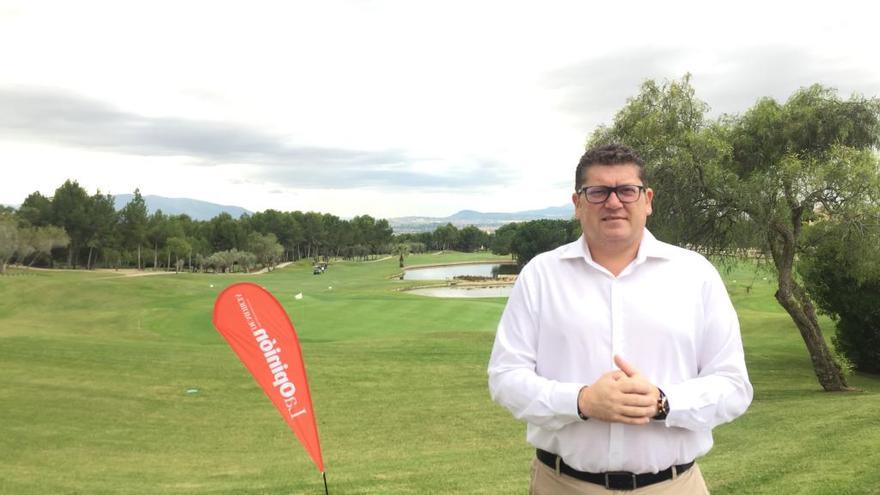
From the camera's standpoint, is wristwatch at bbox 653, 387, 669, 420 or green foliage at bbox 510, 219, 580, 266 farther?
green foliage at bbox 510, 219, 580, 266

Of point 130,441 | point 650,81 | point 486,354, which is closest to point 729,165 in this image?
point 650,81

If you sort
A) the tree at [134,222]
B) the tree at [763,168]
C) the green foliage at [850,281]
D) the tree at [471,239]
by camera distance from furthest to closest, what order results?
the tree at [471,239], the tree at [134,222], the green foliage at [850,281], the tree at [763,168]

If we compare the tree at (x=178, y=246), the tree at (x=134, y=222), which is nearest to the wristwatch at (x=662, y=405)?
the tree at (x=178, y=246)

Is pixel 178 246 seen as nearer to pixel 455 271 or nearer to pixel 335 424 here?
pixel 455 271

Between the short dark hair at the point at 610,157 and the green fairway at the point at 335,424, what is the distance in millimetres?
5075

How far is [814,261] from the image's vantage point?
17453mm

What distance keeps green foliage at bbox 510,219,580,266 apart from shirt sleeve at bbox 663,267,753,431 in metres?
99.8

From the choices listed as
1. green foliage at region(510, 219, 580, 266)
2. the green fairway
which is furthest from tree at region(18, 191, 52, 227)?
green foliage at region(510, 219, 580, 266)

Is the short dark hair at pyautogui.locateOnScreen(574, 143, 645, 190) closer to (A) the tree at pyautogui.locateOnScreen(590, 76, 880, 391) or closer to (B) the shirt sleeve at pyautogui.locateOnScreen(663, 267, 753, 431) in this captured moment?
(B) the shirt sleeve at pyautogui.locateOnScreen(663, 267, 753, 431)

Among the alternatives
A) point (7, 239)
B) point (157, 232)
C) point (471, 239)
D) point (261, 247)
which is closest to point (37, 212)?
point (157, 232)

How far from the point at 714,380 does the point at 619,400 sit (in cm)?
51

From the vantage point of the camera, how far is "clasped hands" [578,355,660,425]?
244 centimetres

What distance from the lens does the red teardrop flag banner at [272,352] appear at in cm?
687

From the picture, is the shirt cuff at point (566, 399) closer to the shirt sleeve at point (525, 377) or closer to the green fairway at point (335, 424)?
the shirt sleeve at point (525, 377)
